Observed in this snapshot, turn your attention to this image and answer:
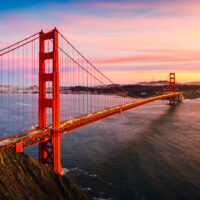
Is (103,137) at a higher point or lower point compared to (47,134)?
lower

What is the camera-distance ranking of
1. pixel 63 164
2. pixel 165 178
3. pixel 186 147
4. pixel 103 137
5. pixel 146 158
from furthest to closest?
1. pixel 103 137
2. pixel 186 147
3. pixel 146 158
4. pixel 63 164
5. pixel 165 178

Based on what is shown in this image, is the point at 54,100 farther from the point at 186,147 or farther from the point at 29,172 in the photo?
the point at 186,147

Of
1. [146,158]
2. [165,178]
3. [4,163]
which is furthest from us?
[146,158]

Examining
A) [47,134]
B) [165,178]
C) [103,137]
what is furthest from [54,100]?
[103,137]

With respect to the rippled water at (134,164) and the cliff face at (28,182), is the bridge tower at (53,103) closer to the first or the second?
the cliff face at (28,182)

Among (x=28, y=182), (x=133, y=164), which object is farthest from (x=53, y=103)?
(x=133, y=164)

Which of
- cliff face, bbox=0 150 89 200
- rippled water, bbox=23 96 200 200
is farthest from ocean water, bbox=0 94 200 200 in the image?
cliff face, bbox=0 150 89 200

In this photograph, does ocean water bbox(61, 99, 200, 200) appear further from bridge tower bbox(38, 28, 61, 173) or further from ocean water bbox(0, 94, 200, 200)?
bridge tower bbox(38, 28, 61, 173)
